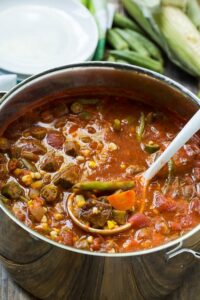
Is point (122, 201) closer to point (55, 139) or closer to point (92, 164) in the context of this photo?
point (92, 164)

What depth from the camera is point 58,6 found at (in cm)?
360

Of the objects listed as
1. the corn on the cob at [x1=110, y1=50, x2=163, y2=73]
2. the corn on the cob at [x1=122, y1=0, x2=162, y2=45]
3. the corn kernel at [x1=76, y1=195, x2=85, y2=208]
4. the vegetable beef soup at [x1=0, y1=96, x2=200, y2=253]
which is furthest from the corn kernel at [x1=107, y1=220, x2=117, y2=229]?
the corn on the cob at [x1=122, y1=0, x2=162, y2=45]

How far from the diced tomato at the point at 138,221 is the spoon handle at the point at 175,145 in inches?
8.8

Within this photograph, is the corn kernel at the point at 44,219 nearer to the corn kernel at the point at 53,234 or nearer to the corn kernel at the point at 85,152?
the corn kernel at the point at 53,234

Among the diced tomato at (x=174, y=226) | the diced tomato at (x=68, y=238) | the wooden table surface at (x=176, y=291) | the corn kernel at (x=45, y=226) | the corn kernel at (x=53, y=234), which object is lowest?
the wooden table surface at (x=176, y=291)

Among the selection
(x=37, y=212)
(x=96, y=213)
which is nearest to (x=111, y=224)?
(x=96, y=213)

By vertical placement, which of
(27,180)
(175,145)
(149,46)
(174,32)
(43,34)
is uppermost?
(175,145)

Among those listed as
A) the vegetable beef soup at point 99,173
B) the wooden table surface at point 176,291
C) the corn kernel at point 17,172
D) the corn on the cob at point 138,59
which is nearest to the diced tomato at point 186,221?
the vegetable beef soup at point 99,173

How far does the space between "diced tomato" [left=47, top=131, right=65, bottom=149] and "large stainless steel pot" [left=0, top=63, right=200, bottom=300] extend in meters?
0.17

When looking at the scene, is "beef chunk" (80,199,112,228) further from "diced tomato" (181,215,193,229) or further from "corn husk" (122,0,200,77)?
"corn husk" (122,0,200,77)

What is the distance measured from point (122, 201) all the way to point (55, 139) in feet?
1.57

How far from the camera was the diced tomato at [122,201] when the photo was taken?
231cm

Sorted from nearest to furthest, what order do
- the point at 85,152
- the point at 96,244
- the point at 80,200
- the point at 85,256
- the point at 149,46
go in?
the point at 85,256
the point at 96,244
the point at 80,200
the point at 85,152
the point at 149,46

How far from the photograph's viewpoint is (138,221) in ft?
7.51
